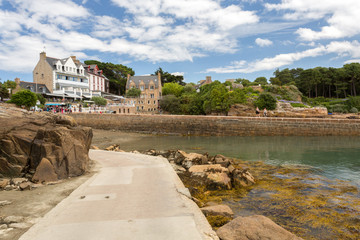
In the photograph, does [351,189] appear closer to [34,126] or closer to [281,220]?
[281,220]

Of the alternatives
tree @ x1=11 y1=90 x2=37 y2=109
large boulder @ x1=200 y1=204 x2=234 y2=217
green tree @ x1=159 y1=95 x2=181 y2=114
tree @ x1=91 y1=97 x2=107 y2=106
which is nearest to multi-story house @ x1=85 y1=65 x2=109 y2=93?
tree @ x1=91 y1=97 x2=107 y2=106

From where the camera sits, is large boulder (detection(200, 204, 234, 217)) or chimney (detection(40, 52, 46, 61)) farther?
chimney (detection(40, 52, 46, 61))

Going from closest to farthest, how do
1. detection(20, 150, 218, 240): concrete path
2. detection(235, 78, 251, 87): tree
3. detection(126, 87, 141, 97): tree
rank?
detection(20, 150, 218, 240): concrete path < detection(126, 87, 141, 97): tree < detection(235, 78, 251, 87): tree

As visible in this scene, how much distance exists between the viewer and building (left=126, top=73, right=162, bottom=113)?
65562 mm

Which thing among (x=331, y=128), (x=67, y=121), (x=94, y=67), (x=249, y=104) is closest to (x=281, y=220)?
(x=67, y=121)

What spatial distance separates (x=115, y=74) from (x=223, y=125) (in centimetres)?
5801

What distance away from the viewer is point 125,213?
537 centimetres

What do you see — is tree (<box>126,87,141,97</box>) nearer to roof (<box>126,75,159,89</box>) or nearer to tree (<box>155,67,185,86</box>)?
roof (<box>126,75,159,89</box>)

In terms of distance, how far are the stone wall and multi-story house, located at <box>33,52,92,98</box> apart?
62.8 feet

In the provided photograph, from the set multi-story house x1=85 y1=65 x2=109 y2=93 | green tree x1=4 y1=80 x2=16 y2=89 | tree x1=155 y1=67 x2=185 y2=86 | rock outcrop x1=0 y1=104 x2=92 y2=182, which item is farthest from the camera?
tree x1=155 y1=67 x2=185 y2=86

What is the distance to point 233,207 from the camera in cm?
808

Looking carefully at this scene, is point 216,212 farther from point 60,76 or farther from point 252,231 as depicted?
point 60,76

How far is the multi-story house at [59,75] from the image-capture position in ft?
172

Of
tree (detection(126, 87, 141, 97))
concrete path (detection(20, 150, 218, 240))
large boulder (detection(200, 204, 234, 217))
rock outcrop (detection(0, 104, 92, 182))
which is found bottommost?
large boulder (detection(200, 204, 234, 217))
